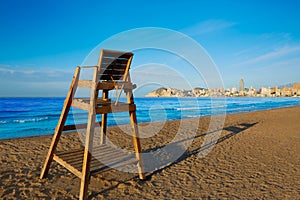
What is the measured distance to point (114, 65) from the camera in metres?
3.62

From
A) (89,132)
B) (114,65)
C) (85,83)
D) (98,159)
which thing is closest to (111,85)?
(114,65)

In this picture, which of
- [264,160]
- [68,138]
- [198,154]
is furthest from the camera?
[68,138]

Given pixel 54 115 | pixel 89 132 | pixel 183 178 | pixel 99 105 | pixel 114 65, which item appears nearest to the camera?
pixel 89 132

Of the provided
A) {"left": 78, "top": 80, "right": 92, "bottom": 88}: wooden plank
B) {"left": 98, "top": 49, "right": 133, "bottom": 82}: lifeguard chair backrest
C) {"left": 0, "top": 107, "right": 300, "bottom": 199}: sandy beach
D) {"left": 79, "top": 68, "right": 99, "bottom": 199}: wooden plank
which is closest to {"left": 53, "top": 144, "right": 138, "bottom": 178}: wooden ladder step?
{"left": 79, "top": 68, "right": 99, "bottom": 199}: wooden plank

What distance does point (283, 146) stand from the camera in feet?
24.8

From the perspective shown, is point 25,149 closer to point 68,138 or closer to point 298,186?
point 68,138

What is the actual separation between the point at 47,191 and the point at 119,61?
115 inches

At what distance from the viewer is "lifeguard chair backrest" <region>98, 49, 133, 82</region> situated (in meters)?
3.36

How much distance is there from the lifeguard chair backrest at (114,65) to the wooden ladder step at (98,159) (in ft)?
5.69

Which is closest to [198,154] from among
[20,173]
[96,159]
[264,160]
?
[264,160]

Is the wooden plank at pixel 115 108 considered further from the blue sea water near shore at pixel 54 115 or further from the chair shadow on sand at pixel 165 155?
the blue sea water near shore at pixel 54 115

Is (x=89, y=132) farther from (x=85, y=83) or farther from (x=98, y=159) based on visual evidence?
(x=98, y=159)

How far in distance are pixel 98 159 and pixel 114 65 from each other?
2.06m

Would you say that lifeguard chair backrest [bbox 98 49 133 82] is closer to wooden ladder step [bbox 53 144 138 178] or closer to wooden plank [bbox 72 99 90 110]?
wooden plank [bbox 72 99 90 110]
